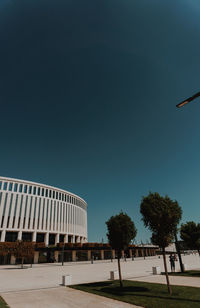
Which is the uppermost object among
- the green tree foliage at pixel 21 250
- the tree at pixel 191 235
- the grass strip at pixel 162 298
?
the tree at pixel 191 235

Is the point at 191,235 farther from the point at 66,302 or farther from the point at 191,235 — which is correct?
the point at 66,302

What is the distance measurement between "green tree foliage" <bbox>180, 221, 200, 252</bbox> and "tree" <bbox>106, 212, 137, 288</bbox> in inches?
350

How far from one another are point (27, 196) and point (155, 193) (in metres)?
74.2

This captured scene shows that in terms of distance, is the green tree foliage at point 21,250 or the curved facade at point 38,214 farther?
the curved facade at point 38,214

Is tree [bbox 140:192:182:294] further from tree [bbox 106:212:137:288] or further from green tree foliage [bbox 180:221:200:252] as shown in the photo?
green tree foliage [bbox 180:221:200:252]

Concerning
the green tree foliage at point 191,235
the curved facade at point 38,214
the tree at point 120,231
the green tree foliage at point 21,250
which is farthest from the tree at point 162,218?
the curved facade at point 38,214

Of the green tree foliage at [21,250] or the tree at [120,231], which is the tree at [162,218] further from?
the green tree foliage at [21,250]

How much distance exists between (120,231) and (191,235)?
416 inches

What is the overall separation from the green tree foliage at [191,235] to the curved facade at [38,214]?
65.7 metres

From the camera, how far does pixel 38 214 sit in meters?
77.2

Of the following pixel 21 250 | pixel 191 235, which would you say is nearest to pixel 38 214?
pixel 21 250

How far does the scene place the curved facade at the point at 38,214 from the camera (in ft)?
229

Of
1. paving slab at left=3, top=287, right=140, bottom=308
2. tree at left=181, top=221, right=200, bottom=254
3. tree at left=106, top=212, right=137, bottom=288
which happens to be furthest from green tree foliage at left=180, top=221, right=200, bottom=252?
paving slab at left=3, top=287, right=140, bottom=308

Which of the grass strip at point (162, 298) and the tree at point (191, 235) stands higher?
the tree at point (191, 235)
